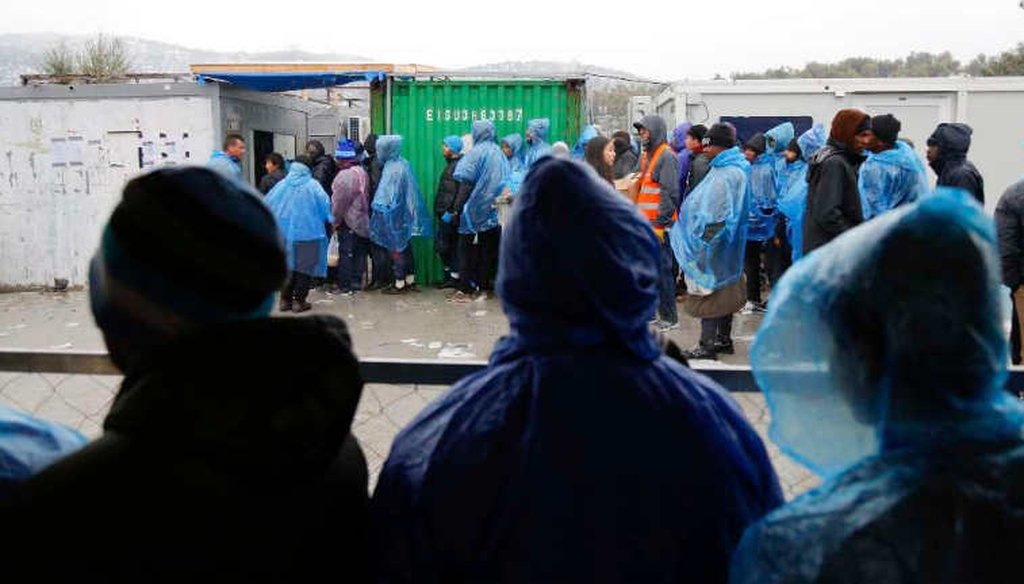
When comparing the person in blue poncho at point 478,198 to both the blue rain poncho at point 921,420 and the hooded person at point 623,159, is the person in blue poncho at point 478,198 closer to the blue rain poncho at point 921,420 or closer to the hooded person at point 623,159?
the hooded person at point 623,159

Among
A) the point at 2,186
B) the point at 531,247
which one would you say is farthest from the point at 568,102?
the point at 531,247

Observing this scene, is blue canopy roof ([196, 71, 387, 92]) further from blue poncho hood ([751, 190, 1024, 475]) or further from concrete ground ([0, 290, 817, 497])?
blue poncho hood ([751, 190, 1024, 475])

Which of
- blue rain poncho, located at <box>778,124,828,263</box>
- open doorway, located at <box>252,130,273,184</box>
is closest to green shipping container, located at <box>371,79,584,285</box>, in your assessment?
open doorway, located at <box>252,130,273,184</box>

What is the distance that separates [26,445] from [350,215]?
390 inches

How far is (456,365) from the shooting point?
7.55 ft

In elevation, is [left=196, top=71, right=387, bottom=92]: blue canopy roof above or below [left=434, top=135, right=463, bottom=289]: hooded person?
above

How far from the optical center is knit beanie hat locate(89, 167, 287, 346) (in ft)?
4.33

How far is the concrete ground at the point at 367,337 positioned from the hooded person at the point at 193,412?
2769 millimetres

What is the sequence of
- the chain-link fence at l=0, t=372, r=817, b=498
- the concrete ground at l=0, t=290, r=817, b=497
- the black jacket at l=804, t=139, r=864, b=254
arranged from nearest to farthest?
the chain-link fence at l=0, t=372, r=817, b=498
the concrete ground at l=0, t=290, r=817, b=497
the black jacket at l=804, t=139, r=864, b=254

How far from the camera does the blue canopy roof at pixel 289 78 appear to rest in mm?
11414

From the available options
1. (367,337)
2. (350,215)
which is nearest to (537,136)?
(350,215)

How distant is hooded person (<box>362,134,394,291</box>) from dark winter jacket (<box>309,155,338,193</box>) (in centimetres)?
48

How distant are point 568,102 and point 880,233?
34.6 ft

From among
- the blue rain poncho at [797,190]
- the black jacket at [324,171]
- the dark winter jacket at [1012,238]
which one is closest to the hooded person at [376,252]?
the black jacket at [324,171]
